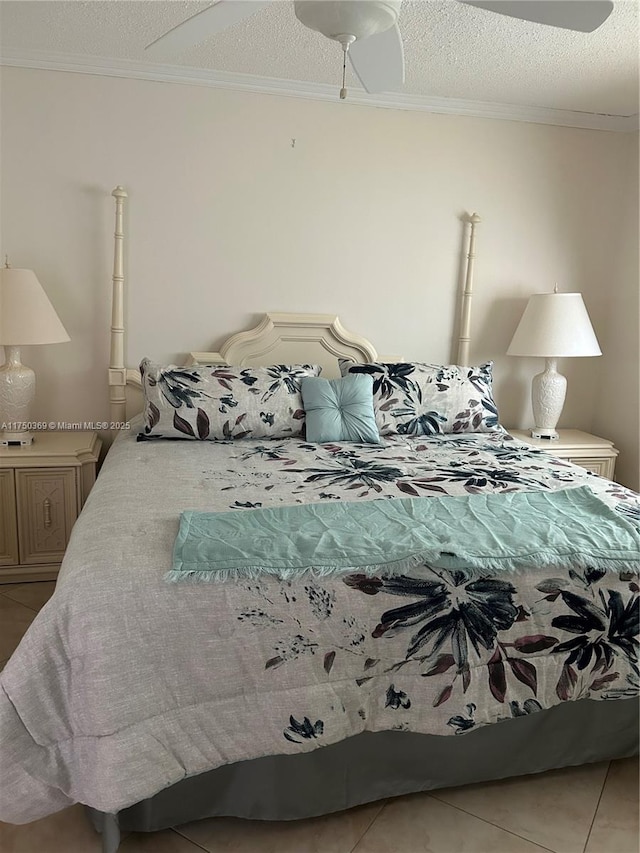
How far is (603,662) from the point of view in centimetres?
165

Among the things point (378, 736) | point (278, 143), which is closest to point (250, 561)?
point (378, 736)

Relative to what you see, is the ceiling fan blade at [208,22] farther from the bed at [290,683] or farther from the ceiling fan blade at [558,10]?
the bed at [290,683]

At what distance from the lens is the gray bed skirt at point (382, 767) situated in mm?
1567

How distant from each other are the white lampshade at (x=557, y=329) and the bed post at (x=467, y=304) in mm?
291

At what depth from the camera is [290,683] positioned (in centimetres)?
148

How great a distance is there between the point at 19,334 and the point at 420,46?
207cm

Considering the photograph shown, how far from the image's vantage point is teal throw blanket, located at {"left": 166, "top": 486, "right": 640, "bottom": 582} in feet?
5.11

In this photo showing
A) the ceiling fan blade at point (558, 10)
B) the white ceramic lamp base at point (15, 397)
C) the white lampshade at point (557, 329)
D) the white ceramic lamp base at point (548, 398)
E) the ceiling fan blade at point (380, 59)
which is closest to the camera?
the ceiling fan blade at point (558, 10)

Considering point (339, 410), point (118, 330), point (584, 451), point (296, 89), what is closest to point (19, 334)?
point (118, 330)

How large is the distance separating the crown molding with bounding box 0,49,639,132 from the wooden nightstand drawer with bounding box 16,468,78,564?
1.82 meters

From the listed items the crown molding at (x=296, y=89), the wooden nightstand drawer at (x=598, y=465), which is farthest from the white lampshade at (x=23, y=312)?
the wooden nightstand drawer at (x=598, y=465)

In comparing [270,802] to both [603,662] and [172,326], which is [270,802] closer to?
[603,662]

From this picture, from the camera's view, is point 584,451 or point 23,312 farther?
point 584,451

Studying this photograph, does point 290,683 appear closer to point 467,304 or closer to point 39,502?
point 39,502
